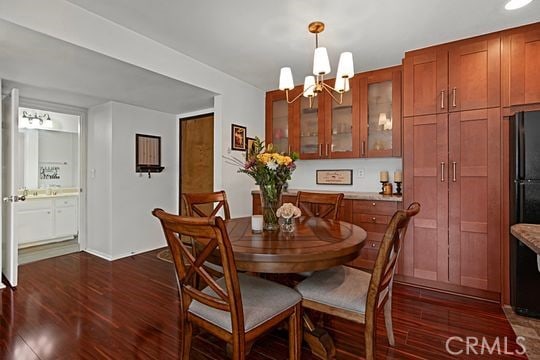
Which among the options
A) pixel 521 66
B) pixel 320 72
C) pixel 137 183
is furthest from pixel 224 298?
pixel 137 183

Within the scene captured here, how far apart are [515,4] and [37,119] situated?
20.8 ft

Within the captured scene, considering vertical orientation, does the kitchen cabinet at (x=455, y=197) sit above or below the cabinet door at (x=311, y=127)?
below

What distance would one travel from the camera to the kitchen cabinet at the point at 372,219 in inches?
121

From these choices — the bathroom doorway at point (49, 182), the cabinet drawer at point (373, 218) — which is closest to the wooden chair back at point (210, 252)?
the cabinet drawer at point (373, 218)

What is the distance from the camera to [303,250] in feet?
4.83

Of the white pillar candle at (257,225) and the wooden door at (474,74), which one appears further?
the wooden door at (474,74)

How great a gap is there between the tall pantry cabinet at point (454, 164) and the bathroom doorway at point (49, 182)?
454cm

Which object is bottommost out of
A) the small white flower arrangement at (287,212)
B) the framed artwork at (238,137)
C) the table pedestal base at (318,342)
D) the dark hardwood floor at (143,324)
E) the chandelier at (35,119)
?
the dark hardwood floor at (143,324)

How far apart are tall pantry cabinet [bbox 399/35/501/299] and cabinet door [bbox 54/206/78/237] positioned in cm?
529

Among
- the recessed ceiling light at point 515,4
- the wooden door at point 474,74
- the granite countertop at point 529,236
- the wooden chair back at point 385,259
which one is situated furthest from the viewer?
the wooden door at point 474,74

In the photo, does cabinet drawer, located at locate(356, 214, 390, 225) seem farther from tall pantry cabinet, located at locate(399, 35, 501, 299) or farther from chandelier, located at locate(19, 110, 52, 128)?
chandelier, located at locate(19, 110, 52, 128)

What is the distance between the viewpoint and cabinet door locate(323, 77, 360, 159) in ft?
11.4

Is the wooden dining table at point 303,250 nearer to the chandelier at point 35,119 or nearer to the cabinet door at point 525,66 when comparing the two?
the cabinet door at point 525,66

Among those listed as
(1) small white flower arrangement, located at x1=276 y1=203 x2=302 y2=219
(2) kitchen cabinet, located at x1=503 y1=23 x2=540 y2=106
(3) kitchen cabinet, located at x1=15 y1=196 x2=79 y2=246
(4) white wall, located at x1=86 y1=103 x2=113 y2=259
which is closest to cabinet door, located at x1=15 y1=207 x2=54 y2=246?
(3) kitchen cabinet, located at x1=15 y1=196 x2=79 y2=246
